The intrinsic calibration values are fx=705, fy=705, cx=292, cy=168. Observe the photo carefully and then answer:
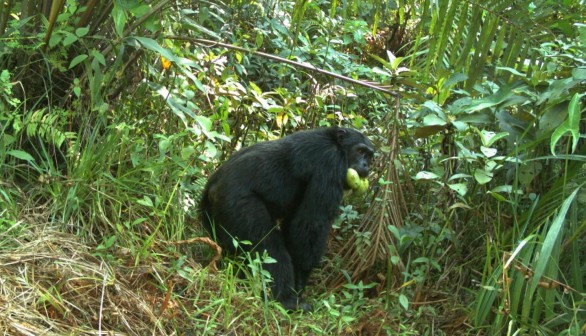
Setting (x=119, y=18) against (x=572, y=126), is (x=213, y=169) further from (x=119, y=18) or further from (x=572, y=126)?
(x=572, y=126)

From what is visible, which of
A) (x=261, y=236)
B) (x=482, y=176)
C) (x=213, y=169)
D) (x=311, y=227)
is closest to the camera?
(x=482, y=176)

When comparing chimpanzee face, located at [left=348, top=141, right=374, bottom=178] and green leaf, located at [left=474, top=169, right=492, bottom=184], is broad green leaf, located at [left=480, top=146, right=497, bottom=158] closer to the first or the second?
green leaf, located at [left=474, top=169, right=492, bottom=184]

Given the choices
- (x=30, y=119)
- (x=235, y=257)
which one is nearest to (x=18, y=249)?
(x=30, y=119)

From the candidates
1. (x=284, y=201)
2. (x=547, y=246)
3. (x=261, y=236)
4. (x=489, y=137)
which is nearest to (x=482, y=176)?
(x=489, y=137)

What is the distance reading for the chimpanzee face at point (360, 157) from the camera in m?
4.82

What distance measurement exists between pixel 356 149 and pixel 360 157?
0.06 m

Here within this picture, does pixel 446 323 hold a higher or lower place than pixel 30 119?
lower

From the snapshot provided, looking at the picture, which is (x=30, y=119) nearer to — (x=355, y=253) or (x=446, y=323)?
(x=355, y=253)

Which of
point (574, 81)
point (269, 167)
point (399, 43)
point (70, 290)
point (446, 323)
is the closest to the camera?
point (70, 290)

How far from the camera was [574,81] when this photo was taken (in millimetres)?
3955

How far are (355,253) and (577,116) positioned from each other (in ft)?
5.67

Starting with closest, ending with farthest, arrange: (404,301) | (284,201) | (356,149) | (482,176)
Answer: (404,301), (482,176), (284,201), (356,149)

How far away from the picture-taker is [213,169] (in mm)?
5270

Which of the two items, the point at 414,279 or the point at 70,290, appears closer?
the point at 70,290
